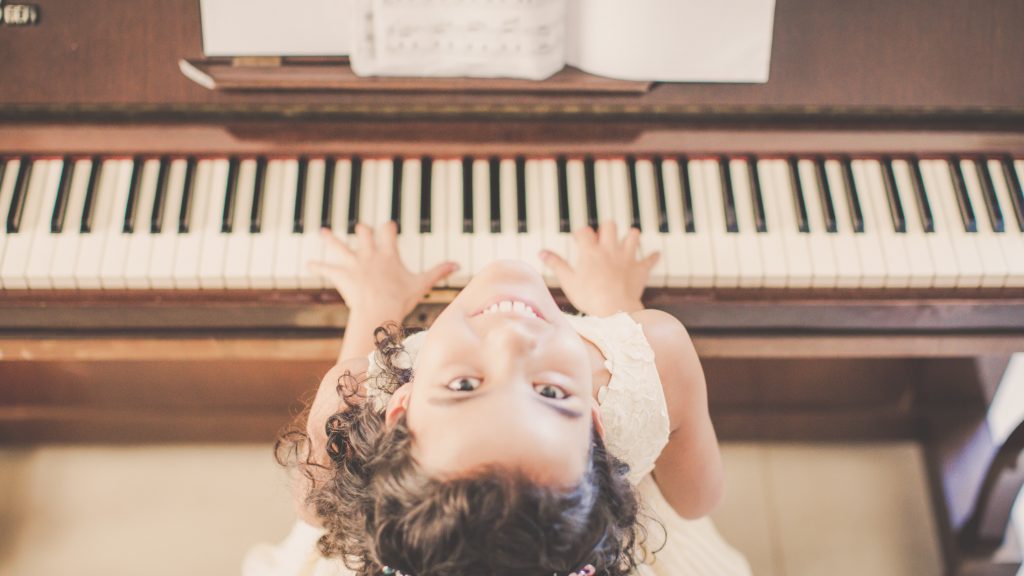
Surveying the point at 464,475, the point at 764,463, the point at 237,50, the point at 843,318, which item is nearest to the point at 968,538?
the point at 764,463

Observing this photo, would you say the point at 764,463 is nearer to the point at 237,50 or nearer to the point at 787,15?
the point at 787,15

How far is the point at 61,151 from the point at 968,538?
2102mm

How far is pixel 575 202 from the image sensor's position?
56.8 inches

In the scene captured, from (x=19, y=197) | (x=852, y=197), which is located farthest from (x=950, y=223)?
(x=19, y=197)

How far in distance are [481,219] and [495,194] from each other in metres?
0.06

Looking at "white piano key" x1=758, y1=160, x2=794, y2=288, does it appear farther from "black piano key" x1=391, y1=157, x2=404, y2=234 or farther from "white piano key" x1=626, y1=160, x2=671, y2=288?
"black piano key" x1=391, y1=157, x2=404, y2=234

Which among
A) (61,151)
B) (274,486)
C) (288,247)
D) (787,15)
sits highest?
(787,15)

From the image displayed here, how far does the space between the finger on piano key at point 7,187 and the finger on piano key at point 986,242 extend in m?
1.71

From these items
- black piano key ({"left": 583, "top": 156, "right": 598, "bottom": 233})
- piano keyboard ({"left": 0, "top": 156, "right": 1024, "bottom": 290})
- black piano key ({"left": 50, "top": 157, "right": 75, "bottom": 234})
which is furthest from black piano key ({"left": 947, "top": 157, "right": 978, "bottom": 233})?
black piano key ({"left": 50, "top": 157, "right": 75, "bottom": 234})

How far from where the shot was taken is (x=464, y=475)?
92 centimetres

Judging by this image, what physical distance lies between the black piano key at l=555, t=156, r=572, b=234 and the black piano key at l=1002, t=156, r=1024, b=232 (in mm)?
799

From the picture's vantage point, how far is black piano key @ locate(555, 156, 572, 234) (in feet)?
4.68

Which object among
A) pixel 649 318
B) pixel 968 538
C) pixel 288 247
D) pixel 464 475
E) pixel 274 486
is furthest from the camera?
pixel 274 486

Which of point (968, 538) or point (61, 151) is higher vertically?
point (61, 151)
